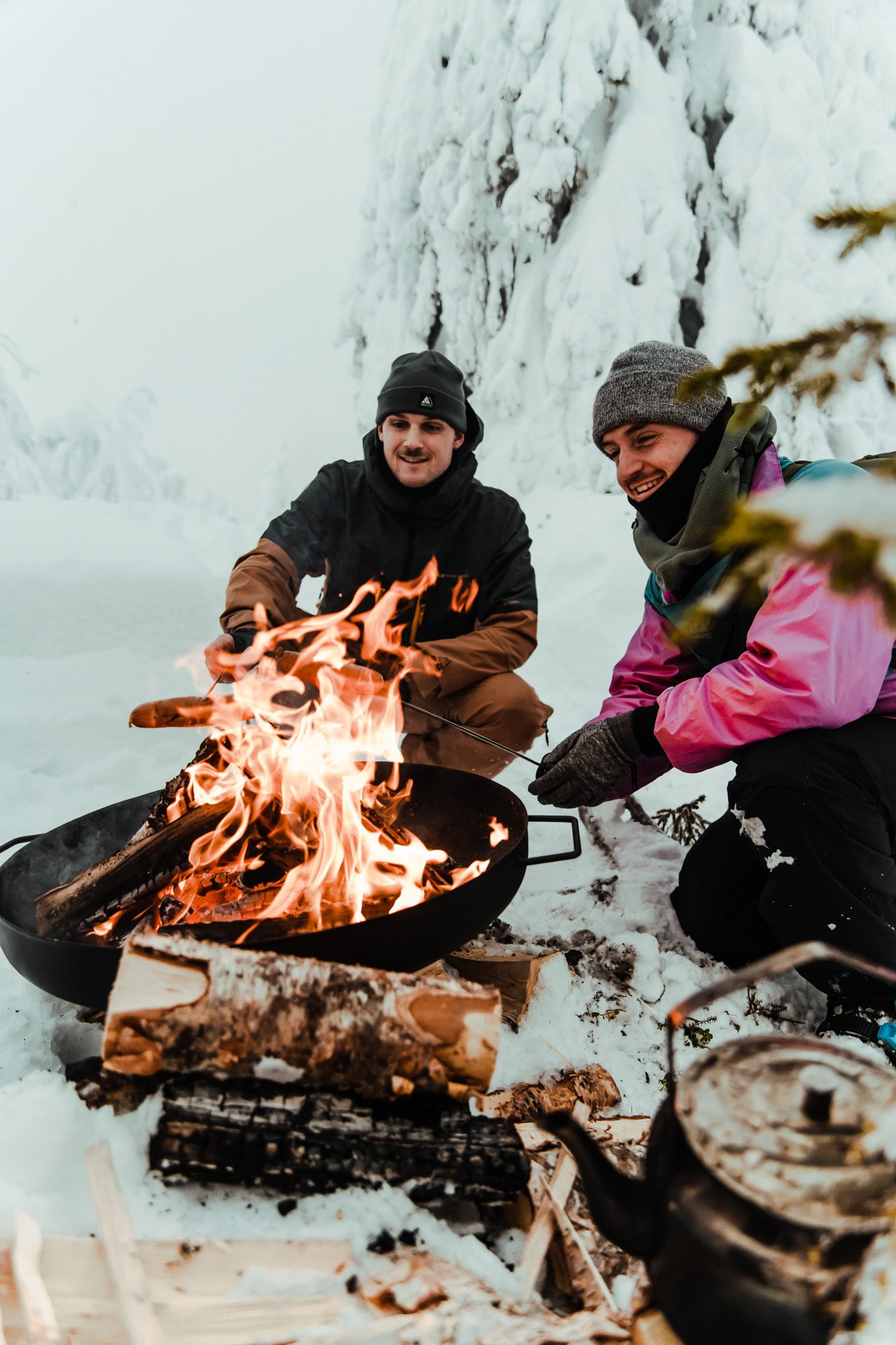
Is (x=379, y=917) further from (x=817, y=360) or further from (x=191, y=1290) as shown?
(x=817, y=360)

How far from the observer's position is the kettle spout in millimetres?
908

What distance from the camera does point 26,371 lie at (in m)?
9.64

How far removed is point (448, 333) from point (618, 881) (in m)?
7.17

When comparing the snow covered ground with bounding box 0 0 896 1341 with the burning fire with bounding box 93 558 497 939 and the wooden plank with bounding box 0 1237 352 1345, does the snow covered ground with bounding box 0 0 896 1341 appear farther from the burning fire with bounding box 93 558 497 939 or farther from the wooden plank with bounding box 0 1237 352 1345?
the wooden plank with bounding box 0 1237 352 1345

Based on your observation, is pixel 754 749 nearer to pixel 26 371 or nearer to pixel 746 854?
pixel 746 854

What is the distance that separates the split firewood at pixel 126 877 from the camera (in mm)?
1757

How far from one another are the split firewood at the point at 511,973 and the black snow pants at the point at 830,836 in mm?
633

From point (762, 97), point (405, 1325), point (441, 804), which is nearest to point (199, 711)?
point (441, 804)

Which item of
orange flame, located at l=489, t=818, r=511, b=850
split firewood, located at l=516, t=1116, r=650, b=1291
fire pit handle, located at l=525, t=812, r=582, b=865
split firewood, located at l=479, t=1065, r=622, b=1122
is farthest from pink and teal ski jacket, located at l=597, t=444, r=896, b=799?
split firewood, located at l=516, t=1116, r=650, b=1291

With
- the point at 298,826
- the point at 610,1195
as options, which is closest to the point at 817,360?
the point at 610,1195

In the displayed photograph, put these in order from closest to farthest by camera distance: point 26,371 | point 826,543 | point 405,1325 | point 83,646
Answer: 1. point 826,543
2. point 405,1325
3. point 83,646
4. point 26,371

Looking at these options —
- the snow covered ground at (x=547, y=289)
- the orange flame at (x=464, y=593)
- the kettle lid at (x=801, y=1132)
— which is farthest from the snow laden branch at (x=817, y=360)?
the snow covered ground at (x=547, y=289)

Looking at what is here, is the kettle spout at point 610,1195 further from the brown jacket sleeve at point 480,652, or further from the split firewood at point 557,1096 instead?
the brown jacket sleeve at point 480,652

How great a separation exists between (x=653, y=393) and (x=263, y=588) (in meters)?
1.77
